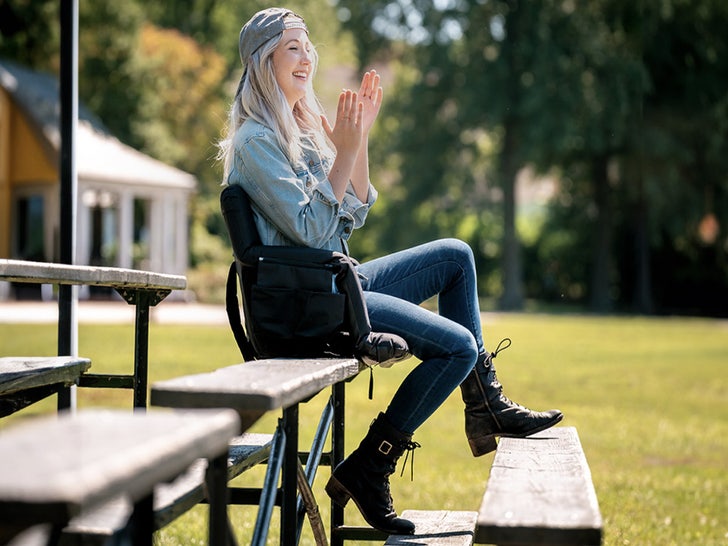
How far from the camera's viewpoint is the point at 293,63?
12.7ft

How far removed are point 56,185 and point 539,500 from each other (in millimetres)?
28626

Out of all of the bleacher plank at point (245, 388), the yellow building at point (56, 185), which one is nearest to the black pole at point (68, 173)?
the bleacher plank at point (245, 388)

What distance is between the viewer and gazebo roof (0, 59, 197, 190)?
29.9 meters

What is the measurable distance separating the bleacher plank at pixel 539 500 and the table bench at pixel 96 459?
0.63 m

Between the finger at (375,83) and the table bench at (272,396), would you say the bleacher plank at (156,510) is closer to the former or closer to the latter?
the table bench at (272,396)

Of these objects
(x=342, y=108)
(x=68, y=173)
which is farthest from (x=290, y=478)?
(x=68, y=173)

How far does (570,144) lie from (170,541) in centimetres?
3191

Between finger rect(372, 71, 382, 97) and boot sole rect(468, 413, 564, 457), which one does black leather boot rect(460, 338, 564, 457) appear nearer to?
boot sole rect(468, 413, 564, 457)

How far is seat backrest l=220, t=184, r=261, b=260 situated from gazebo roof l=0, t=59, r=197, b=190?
25.9 meters

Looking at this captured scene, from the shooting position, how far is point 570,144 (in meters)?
35.8

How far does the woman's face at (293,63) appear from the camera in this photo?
3.87 meters

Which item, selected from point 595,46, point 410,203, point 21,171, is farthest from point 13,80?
point 595,46

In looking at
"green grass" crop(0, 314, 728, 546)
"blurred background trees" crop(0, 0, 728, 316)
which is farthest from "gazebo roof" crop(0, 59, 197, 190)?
"green grass" crop(0, 314, 728, 546)

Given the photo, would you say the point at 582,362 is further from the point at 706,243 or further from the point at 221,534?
the point at 706,243
